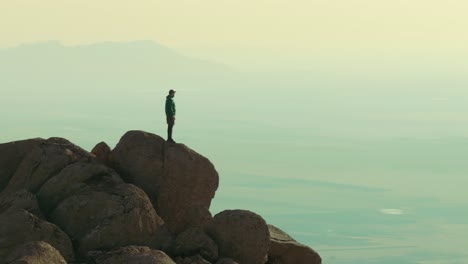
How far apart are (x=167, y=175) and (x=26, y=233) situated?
945 centimetres

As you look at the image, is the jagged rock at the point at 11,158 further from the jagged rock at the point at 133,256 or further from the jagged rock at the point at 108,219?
the jagged rock at the point at 133,256

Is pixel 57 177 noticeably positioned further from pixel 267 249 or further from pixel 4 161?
pixel 267 249

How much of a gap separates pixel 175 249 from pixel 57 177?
7.21 metres

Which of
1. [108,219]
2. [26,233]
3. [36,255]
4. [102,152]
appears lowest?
[26,233]

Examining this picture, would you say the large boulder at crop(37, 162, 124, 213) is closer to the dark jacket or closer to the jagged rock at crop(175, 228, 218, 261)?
the jagged rock at crop(175, 228, 218, 261)

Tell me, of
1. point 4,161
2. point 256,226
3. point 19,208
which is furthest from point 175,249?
point 4,161

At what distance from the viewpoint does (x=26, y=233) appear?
4244cm

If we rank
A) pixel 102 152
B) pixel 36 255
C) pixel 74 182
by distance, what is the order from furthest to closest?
1. pixel 102 152
2. pixel 74 182
3. pixel 36 255

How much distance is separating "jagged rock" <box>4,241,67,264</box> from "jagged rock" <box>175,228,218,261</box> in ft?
26.1

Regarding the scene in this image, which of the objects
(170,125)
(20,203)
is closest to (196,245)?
(170,125)

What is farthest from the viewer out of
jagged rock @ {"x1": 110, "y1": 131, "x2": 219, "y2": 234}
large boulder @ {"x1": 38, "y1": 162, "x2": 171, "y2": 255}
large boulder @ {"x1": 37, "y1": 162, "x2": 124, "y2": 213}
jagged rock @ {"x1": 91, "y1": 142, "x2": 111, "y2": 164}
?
jagged rock @ {"x1": 91, "y1": 142, "x2": 111, "y2": 164}

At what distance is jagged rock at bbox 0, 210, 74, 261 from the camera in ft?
138

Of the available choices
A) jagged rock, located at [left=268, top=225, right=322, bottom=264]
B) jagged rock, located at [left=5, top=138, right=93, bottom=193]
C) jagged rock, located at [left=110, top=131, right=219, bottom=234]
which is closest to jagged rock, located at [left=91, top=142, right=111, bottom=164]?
jagged rock, located at [left=110, top=131, right=219, bottom=234]

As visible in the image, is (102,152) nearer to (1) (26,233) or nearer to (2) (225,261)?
(1) (26,233)
